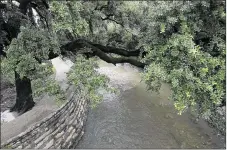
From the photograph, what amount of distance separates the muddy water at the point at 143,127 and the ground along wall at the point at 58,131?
0.61 meters

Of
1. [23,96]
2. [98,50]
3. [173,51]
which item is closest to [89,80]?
[173,51]

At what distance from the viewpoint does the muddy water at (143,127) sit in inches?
406

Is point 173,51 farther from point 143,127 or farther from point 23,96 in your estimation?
point 143,127

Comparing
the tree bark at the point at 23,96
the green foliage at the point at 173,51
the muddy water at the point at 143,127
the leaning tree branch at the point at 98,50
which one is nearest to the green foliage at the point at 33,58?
the green foliage at the point at 173,51

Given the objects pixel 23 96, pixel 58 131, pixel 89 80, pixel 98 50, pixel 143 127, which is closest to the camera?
pixel 89 80

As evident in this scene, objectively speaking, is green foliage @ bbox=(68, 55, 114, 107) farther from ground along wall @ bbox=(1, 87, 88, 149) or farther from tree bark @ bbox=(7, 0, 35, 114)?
tree bark @ bbox=(7, 0, 35, 114)

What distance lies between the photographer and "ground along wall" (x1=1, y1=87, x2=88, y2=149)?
769 cm

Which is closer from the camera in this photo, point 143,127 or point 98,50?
point 98,50

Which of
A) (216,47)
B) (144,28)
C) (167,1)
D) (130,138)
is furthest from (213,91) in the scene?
(130,138)

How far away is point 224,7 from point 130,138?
654 centimetres

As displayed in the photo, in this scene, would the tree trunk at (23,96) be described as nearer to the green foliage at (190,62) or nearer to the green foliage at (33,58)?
the green foliage at (33,58)

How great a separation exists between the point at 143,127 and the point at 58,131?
410 cm

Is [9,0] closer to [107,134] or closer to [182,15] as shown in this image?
[182,15]

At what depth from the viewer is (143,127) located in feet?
37.7
